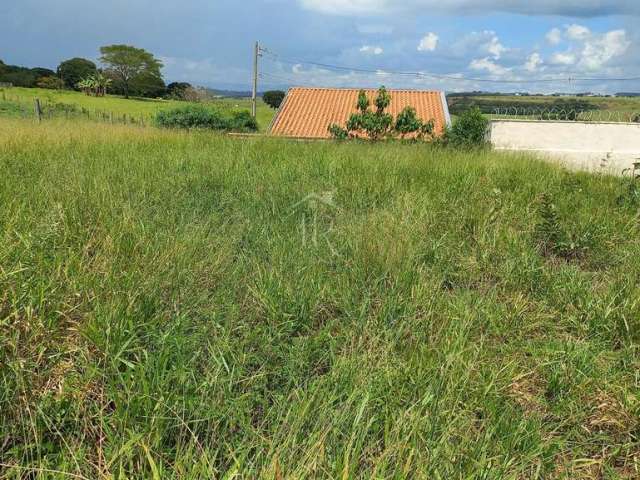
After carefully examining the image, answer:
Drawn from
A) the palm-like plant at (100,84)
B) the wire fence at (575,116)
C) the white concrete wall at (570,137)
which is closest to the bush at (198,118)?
the wire fence at (575,116)

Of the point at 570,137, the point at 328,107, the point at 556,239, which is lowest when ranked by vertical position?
the point at 556,239

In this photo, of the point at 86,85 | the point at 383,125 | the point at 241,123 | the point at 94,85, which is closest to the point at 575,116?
the point at 383,125

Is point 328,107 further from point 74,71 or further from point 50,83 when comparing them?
point 74,71

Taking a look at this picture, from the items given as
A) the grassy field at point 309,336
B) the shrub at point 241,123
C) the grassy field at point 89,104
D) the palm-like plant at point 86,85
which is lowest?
the grassy field at point 309,336

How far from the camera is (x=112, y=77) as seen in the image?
219 feet

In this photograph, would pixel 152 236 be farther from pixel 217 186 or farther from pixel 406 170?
pixel 406 170

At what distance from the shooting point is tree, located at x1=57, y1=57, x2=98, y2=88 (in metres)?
56.8

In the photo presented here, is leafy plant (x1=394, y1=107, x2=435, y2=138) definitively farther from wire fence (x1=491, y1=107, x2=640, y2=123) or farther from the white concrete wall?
wire fence (x1=491, y1=107, x2=640, y2=123)

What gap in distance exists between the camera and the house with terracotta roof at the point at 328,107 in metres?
22.2

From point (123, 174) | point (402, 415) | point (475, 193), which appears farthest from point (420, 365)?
point (123, 174)

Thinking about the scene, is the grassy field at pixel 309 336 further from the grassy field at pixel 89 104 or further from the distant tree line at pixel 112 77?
the distant tree line at pixel 112 77

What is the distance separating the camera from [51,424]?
1502 millimetres

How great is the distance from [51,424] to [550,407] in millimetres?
1952

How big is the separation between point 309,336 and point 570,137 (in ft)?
49.9
